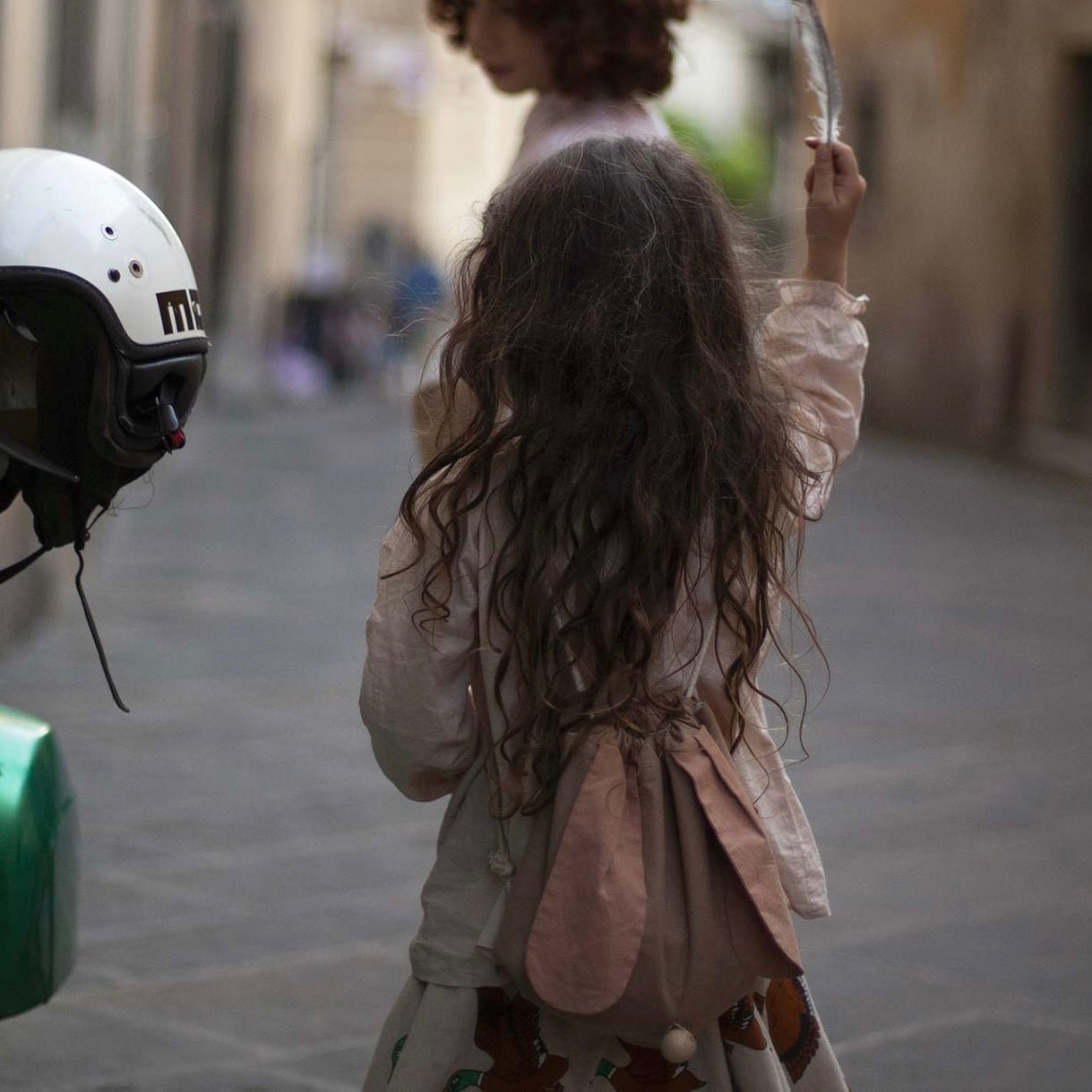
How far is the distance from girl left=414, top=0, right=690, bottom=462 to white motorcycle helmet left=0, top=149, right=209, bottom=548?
3.03ft

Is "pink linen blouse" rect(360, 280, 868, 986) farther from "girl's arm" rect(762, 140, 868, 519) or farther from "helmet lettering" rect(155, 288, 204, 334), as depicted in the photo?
"helmet lettering" rect(155, 288, 204, 334)

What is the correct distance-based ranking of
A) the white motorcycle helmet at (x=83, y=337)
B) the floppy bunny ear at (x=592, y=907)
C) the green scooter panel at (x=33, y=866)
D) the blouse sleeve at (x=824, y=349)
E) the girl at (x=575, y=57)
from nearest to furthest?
the floppy bunny ear at (x=592, y=907)
the white motorcycle helmet at (x=83, y=337)
the green scooter panel at (x=33, y=866)
the blouse sleeve at (x=824, y=349)
the girl at (x=575, y=57)

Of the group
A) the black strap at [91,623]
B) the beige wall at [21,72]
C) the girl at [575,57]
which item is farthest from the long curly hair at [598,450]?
the beige wall at [21,72]

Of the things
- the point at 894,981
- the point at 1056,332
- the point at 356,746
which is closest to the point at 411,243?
the point at 1056,332

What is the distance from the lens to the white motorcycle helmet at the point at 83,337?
7.22 ft

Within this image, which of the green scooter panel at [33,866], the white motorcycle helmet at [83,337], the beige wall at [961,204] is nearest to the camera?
the white motorcycle helmet at [83,337]

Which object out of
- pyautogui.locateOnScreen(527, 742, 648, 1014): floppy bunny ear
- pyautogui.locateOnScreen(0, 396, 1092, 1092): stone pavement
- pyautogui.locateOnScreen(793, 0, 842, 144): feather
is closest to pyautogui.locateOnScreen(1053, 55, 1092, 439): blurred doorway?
pyautogui.locateOnScreen(0, 396, 1092, 1092): stone pavement

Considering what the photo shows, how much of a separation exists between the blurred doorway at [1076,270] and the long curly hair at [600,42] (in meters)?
12.2

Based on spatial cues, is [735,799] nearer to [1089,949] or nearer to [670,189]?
[670,189]

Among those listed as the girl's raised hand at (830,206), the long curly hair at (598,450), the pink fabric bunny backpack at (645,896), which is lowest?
the pink fabric bunny backpack at (645,896)

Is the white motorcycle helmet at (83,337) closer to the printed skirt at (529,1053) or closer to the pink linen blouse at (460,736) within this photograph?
the pink linen blouse at (460,736)

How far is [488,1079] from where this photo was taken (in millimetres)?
2219

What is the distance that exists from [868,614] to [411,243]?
74.3 ft

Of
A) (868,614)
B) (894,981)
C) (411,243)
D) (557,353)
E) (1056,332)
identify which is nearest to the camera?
(557,353)
